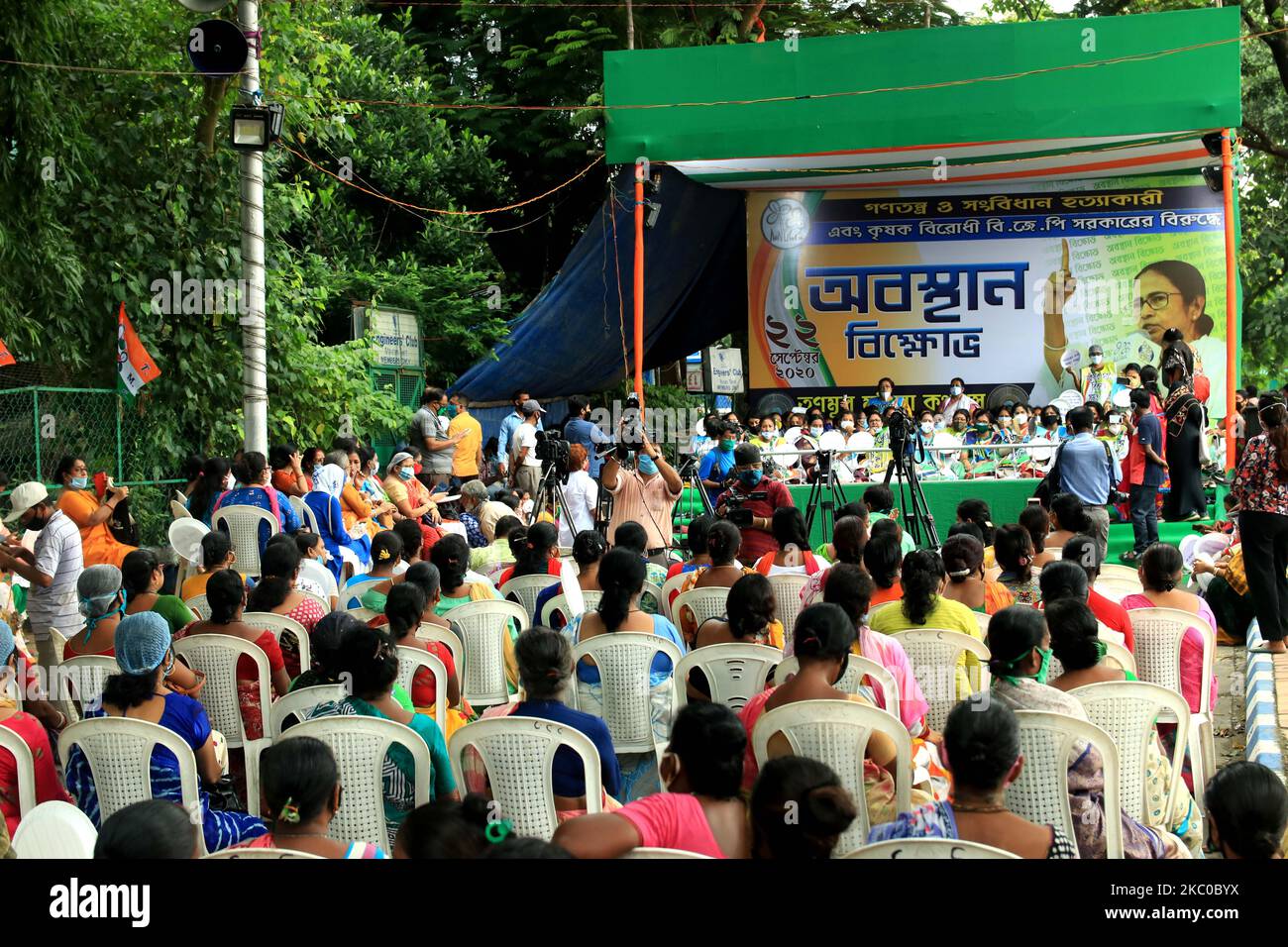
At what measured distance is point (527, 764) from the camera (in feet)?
12.2

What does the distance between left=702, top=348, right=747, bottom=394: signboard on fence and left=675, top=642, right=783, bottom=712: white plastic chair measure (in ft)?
44.3

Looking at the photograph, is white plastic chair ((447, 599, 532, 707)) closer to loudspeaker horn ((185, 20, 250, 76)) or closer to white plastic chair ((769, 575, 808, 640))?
white plastic chair ((769, 575, 808, 640))

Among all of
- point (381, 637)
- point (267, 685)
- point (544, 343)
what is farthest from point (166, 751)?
point (544, 343)

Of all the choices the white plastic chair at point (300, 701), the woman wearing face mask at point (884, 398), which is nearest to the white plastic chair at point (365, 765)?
the white plastic chair at point (300, 701)

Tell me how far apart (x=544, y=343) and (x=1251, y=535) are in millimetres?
11003

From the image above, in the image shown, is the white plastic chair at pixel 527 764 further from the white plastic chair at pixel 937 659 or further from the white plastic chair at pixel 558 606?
the white plastic chair at pixel 558 606

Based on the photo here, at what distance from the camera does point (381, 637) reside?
3.94 metres

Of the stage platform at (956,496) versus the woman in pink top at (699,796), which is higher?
the stage platform at (956,496)

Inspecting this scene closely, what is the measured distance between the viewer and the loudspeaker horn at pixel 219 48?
8.96 m

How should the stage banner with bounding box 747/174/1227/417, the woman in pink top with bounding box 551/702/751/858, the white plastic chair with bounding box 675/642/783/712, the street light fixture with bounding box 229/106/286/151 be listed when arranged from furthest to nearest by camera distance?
1. the stage banner with bounding box 747/174/1227/417
2. the street light fixture with bounding box 229/106/286/151
3. the white plastic chair with bounding box 675/642/783/712
4. the woman in pink top with bounding box 551/702/751/858

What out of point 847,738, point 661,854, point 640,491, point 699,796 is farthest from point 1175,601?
point 640,491

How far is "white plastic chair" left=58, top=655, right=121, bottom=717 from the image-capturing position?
16.0 feet

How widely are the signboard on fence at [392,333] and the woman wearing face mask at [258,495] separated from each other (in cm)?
741

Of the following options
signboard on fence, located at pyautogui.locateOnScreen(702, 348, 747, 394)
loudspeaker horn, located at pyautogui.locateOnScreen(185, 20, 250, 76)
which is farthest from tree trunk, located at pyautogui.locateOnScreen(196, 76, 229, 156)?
signboard on fence, located at pyautogui.locateOnScreen(702, 348, 747, 394)
